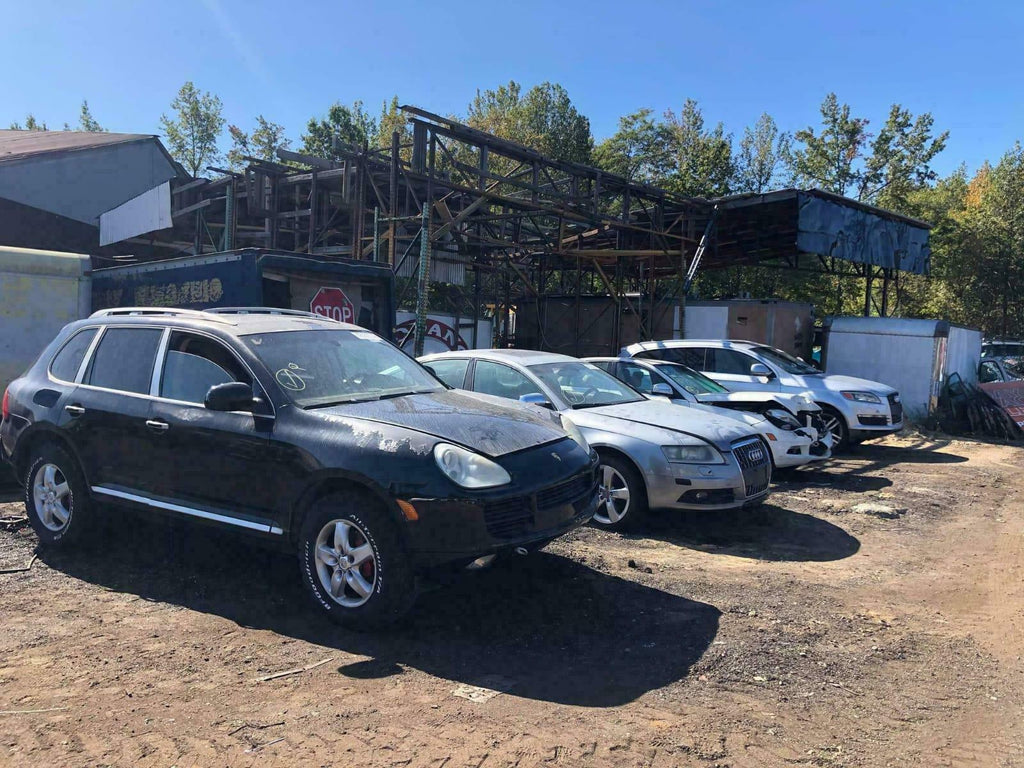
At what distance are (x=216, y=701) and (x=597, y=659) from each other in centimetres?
185

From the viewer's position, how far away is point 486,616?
4.41 m

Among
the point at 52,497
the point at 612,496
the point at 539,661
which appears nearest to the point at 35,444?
the point at 52,497

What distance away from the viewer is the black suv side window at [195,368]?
4.75 m

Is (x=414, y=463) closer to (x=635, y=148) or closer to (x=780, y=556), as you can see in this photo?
(x=780, y=556)

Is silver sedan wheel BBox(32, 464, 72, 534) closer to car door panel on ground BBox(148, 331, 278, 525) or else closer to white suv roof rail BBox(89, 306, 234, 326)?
car door panel on ground BBox(148, 331, 278, 525)

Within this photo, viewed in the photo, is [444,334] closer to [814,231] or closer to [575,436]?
[814,231]

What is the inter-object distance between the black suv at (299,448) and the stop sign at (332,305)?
105 inches

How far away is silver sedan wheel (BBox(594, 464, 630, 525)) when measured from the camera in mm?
6371

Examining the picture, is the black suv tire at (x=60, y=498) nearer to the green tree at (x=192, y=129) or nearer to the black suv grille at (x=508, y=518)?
the black suv grille at (x=508, y=518)


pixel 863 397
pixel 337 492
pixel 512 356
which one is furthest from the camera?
pixel 863 397

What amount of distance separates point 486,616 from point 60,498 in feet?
10.8

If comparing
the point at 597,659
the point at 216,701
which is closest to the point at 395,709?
the point at 216,701

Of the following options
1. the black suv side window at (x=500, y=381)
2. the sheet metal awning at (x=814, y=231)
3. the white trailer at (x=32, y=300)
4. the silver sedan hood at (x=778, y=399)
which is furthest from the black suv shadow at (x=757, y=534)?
the sheet metal awning at (x=814, y=231)

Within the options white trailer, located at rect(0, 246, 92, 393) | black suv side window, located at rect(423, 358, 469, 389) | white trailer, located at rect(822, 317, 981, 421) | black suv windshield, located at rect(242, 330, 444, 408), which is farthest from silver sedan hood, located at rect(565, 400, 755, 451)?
white trailer, located at rect(822, 317, 981, 421)
